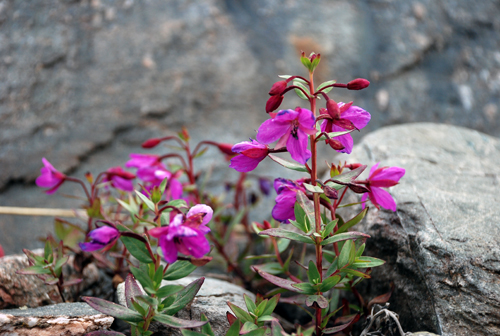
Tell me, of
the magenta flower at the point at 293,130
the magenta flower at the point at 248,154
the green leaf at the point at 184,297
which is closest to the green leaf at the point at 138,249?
the green leaf at the point at 184,297

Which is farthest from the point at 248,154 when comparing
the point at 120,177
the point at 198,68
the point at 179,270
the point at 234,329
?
the point at 198,68

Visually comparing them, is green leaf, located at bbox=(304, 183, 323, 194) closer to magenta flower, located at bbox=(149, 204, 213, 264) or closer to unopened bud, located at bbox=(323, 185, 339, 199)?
unopened bud, located at bbox=(323, 185, 339, 199)

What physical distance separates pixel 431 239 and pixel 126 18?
2.86 meters

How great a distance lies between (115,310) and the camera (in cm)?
119

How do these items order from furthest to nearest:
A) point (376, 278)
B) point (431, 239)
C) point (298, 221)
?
point (376, 278) → point (431, 239) → point (298, 221)

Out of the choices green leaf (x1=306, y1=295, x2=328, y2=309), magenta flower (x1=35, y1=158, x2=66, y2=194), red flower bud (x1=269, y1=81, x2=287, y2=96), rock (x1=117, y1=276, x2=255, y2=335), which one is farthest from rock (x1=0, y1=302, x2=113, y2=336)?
red flower bud (x1=269, y1=81, x2=287, y2=96)

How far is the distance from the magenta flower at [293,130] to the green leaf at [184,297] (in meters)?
0.48

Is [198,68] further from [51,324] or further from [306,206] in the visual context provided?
[51,324]

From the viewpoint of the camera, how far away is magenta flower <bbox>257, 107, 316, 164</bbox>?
1193 mm

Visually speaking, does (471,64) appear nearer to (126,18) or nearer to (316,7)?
(316,7)

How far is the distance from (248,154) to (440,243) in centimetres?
78

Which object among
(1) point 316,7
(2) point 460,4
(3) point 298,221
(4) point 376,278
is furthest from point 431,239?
(2) point 460,4

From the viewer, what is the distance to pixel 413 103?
3367mm

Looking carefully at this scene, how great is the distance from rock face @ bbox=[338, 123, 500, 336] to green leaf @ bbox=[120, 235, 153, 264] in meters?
0.90
